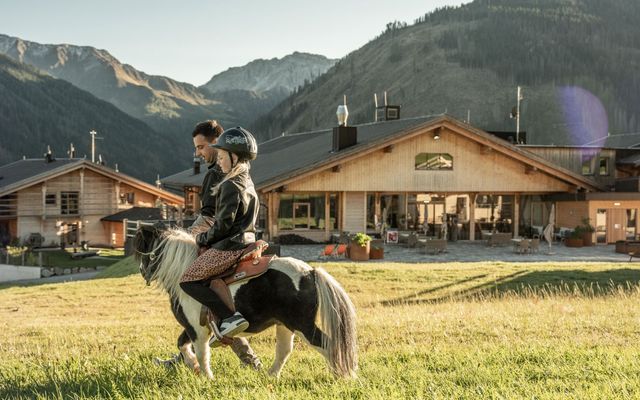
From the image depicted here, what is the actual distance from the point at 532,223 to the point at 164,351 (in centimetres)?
3169

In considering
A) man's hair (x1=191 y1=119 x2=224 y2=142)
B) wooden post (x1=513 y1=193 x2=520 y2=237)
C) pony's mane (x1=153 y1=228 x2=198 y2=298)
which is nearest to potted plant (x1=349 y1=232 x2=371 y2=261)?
wooden post (x1=513 y1=193 x2=520 y2=237)

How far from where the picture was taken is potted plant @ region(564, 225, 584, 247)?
31266mm

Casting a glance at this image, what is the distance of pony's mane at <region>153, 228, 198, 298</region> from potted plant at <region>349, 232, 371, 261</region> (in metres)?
18.4

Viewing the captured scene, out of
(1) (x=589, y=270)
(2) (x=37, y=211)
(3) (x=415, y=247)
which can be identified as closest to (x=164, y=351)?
(1) (x=589, y=270)

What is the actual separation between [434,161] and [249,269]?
2761 cm

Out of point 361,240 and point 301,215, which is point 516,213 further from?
point 361,240

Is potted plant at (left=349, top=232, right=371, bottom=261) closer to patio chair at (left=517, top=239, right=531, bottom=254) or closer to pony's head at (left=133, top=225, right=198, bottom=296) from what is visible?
patio chair at (left=517, top=239, right=531, bottom=254)

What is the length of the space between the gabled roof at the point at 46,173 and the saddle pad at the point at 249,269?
142ft

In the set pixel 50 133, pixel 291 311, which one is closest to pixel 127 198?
pixel 291 311

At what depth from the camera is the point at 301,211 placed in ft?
103

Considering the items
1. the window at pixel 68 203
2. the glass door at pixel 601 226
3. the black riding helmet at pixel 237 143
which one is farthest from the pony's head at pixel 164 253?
the window at pixel 68 203

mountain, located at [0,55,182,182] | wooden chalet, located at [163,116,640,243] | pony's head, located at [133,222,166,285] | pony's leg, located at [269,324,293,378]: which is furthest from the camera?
mountain, located at [0,55,182,182]

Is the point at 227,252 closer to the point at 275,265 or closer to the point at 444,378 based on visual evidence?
the point at 275,265

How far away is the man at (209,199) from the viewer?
6723 millimetres
